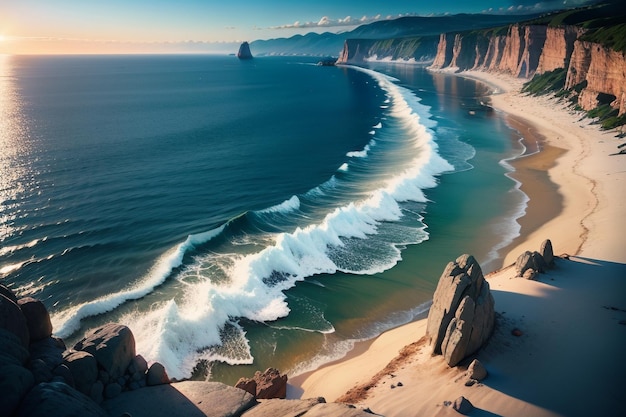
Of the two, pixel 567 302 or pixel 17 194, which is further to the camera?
pixel 17 194

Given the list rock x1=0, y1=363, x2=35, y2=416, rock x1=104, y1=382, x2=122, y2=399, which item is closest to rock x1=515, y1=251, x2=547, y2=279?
rock x1=104, y1=382, x2=122, y2=399

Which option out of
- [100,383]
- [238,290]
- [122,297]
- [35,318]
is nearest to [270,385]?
[100,383]

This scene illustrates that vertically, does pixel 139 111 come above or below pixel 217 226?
above

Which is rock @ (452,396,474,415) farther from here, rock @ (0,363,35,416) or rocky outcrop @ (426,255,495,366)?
rock @ (0,363,35,416)

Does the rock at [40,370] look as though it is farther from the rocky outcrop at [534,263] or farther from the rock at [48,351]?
the rocky outcrop at [534,263]

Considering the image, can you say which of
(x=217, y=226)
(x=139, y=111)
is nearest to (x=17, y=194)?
(x=217, y=226)

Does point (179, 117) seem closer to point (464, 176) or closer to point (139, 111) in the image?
point (139, 111)
